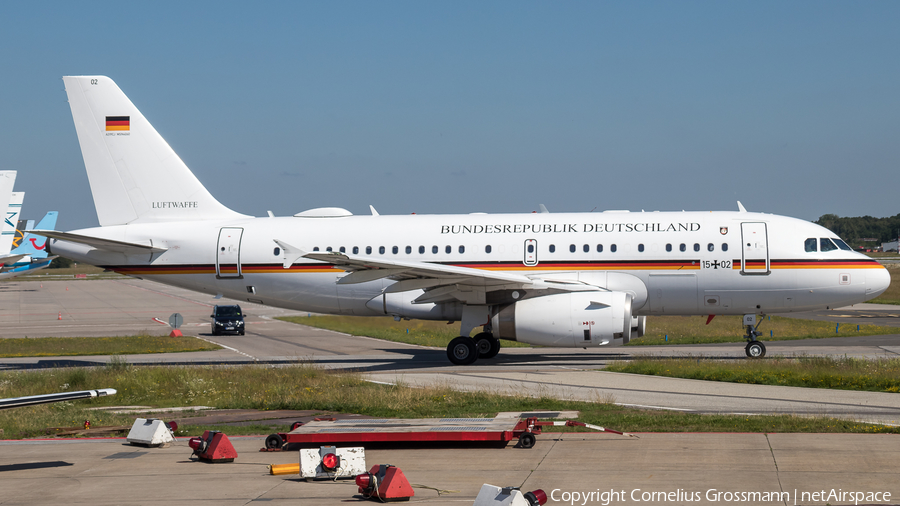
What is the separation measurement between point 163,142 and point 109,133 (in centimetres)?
173

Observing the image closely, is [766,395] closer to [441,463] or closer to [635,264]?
[635,264]

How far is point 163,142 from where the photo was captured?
2791cm

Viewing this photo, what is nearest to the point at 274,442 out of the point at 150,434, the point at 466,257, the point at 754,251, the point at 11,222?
the point at 150,434

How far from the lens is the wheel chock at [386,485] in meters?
9.11

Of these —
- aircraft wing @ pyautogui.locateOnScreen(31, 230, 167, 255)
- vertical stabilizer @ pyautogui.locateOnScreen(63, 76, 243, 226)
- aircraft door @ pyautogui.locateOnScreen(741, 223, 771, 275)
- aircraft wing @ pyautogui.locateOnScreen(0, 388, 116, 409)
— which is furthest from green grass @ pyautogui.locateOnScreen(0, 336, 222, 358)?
aircraft wing @ pyautogui.locateOnScreen(0, 388, 116, 409)

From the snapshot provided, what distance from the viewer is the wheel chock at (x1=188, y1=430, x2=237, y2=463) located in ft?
37.7

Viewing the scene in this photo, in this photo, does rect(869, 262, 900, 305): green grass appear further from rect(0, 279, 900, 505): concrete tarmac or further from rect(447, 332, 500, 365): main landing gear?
rect(0, 279, 900, 505): concrete tarmac

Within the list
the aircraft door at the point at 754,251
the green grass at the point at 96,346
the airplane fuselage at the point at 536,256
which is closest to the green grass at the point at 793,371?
the airplane fuselage at the point at 536,256

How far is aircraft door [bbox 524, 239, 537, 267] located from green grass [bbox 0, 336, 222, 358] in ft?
53.9

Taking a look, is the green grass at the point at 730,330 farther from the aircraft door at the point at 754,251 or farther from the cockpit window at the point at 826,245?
the aircraft door at the point at 754,251

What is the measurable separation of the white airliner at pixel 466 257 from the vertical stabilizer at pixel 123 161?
36mm

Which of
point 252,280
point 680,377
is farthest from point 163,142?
point 680,377

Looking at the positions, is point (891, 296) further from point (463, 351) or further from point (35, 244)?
point (35, 244)

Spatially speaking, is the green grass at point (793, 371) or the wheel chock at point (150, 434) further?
the green grass at point (793, 371)
